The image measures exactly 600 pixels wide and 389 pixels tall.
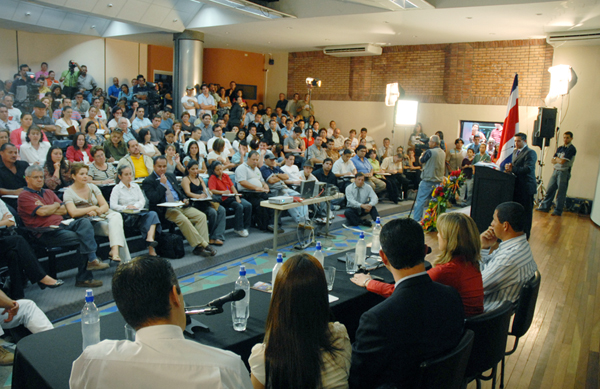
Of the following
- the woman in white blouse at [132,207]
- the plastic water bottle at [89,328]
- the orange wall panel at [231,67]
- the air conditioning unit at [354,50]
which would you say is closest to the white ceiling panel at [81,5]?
the orange wall panel at [231,67]

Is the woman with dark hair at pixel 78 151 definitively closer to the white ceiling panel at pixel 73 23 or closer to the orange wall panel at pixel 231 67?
the white ceiling panel at pixel 73 23

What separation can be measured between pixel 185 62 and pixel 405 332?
10006 mm

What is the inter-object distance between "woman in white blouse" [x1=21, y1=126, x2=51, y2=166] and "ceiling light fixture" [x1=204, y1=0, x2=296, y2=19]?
144 inches

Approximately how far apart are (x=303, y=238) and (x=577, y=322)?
3321mm

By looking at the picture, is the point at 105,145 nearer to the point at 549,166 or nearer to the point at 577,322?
the point at 577,322

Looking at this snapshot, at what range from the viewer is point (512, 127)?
5.92 metres

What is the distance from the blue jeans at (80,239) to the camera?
13.2 feet

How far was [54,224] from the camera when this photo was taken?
13.3 ft

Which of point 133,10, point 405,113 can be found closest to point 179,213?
point 133,10

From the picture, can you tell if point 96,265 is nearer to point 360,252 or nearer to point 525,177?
point 360,252

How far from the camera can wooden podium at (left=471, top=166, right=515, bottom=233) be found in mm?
5793

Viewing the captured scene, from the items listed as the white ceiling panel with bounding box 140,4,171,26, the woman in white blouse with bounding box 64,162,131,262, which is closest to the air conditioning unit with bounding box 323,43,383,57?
the white ceiling panel with bounding box 140,4,171,26

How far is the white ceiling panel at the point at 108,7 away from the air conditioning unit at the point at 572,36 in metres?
8.23

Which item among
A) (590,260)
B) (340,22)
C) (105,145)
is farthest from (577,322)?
(340,22)
